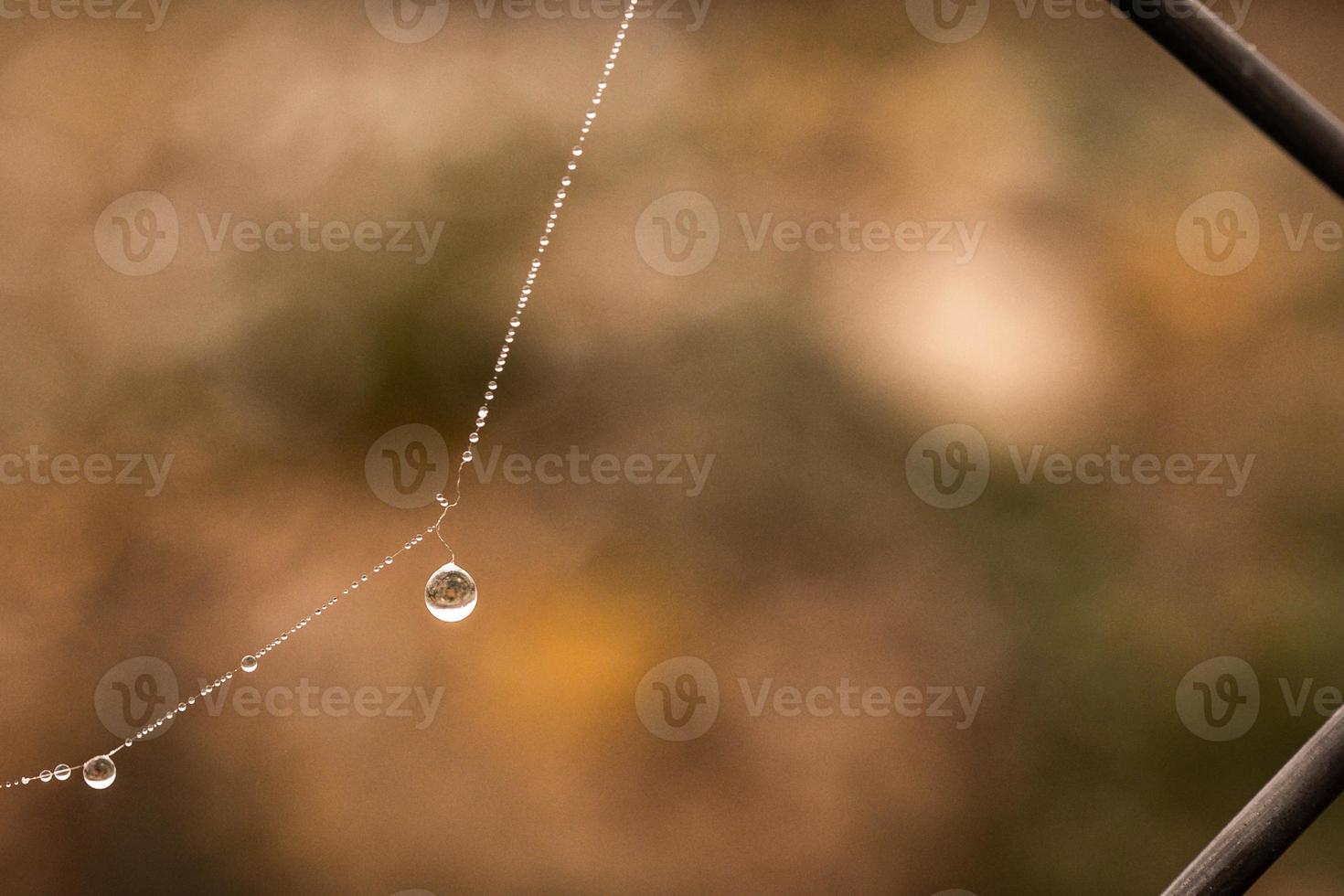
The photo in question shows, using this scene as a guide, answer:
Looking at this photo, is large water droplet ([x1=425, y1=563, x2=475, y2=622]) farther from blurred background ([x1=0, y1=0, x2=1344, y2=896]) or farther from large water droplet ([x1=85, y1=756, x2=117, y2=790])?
blurred background ([x1=0, y1=0, x2=1344, y2=896])

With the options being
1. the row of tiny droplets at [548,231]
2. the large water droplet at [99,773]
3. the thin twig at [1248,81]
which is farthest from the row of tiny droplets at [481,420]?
the thin twig at [1248,81]

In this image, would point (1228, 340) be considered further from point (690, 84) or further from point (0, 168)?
point (0, 168)

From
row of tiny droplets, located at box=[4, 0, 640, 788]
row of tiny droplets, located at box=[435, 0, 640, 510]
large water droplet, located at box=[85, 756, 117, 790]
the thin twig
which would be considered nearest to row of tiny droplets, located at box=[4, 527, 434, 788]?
row of tiny droplets, located at box=[4, 0, 640, 788]

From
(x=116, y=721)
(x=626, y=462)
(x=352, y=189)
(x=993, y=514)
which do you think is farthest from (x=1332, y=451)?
(x=116, y=721)

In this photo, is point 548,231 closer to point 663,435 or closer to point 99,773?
point 663,435

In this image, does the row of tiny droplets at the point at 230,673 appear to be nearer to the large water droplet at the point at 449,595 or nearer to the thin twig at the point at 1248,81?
the large water droplet at the point at 449,595

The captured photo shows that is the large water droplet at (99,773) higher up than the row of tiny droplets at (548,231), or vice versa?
the row of tiny droplets at (548,231)

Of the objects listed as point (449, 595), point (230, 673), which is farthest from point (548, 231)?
point (449, 595)
